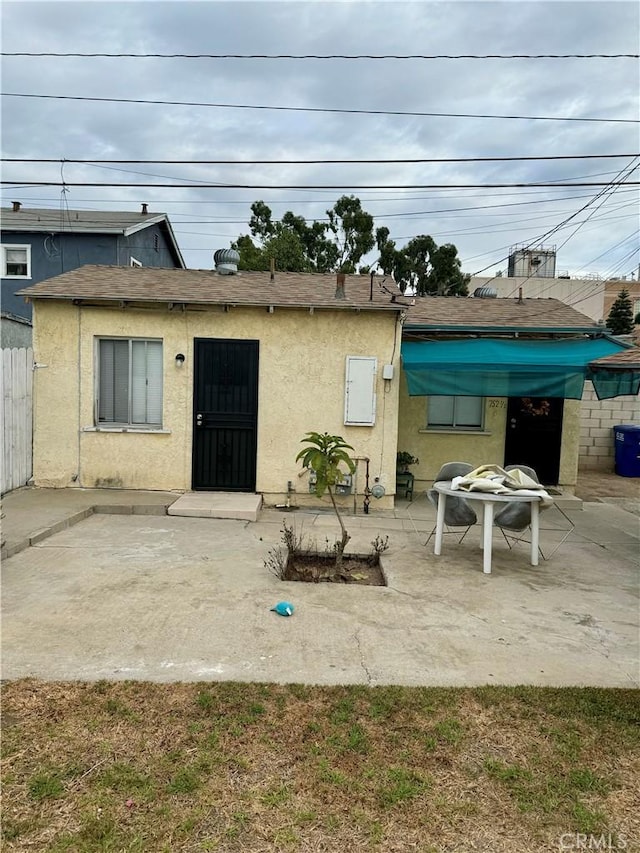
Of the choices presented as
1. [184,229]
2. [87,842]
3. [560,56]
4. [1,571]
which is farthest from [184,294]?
[184,229]

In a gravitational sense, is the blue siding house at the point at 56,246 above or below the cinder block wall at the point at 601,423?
above

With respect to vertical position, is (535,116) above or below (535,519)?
above

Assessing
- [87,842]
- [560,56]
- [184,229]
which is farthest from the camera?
[184,229]

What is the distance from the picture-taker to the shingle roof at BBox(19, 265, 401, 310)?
27.6 ft

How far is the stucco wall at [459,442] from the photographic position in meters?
10.2

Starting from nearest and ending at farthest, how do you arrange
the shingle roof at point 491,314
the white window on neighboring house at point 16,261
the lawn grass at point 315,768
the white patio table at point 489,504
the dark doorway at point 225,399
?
the lawn grass at point 315,768 < the white patio table at point 489,504 < the dark doorway at point 225,399 < the shingle roof at point 491,314 < the white window on neighboring house at point 16,261

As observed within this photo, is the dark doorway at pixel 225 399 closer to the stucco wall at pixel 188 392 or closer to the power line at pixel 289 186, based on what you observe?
the stucco wall at pixel 188 392

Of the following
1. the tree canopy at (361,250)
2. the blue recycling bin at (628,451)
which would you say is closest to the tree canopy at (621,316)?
the tree canopy at (361,250)

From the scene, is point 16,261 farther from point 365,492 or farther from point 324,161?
point 365,492

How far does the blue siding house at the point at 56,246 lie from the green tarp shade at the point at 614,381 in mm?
14078

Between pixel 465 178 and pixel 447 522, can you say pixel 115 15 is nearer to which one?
pixel 465 178

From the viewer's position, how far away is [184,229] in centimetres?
2222

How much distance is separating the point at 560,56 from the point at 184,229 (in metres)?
17.1

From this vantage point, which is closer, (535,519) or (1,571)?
(1,571)
